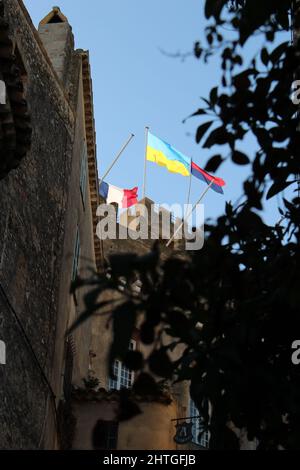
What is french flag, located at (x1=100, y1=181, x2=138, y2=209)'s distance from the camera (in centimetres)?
2825

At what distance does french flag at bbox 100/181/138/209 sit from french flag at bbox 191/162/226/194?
7.25 ft

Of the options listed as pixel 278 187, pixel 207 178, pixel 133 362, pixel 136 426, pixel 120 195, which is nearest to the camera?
pixel 133 362

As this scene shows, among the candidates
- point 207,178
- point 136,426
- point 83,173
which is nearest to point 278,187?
point 136,426

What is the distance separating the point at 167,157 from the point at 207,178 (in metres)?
1.66

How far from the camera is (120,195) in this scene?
2855cm

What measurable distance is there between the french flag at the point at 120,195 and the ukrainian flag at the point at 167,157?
1.39m

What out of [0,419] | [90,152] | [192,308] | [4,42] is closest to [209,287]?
[192,308]

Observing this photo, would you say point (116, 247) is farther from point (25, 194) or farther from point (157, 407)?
point (25, 194)

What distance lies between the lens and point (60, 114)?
58.8 ft

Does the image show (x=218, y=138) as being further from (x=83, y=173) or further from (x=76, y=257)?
(x=83, y=173)

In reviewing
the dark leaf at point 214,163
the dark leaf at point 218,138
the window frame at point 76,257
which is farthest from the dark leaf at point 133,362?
the window frame at point 76,257

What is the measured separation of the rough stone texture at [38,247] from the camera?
42.3 feet

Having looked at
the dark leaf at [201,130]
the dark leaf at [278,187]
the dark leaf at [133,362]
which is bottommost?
the dark leaf at [133,362]

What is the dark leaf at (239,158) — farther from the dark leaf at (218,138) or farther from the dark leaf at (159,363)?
the dark leaf at (159,363)
